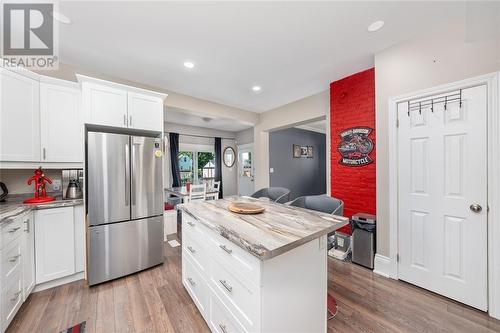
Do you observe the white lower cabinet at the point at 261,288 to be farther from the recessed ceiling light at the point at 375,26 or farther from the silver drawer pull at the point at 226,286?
the recessed ceiling light at the point at 375,26

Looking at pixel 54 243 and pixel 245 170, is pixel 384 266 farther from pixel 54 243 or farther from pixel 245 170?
pixel 245 170

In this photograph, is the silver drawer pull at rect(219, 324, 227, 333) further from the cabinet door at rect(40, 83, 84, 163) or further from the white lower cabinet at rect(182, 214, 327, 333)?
the cabinet door at rect(40, 83, 84, 163)

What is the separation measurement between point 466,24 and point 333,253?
9.75 feet

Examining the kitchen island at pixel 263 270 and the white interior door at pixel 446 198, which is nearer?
the kitchen island at pixel 263 270

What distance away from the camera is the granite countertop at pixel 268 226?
3.25ft

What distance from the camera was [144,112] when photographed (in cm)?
250

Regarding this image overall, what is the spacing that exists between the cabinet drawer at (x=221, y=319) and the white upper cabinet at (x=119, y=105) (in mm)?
2203

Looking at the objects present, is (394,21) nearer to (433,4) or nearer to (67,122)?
(433,4)

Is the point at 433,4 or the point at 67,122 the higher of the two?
the point at 433,4

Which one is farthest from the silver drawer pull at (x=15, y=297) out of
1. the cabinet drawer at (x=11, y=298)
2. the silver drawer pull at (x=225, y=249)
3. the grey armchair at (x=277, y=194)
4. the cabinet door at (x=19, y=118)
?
the grey armchair at (x=277, y=194)

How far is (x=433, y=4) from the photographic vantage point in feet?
5.41

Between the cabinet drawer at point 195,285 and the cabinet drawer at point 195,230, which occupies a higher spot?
the cabinet drawer at point 195,230

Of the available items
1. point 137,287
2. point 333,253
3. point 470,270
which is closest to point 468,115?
point 470,270

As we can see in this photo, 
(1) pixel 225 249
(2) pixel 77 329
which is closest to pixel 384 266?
(1) pixel 225 249
